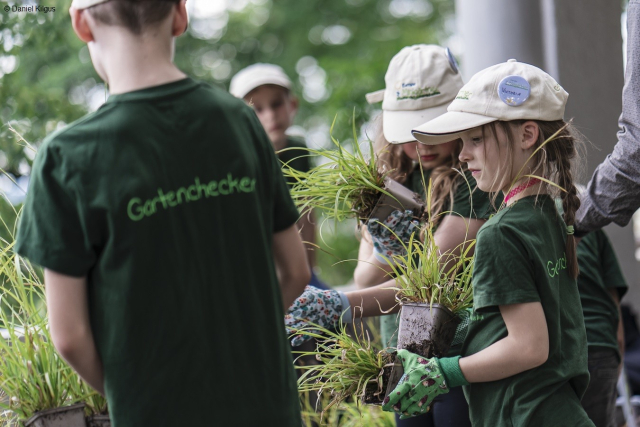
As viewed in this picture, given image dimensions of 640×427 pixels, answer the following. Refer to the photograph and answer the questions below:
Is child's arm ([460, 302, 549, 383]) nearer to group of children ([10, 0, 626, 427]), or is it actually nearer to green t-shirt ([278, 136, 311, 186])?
group of children ([10, 0, 626, 427])

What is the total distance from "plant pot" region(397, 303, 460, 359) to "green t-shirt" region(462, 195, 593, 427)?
90 mm

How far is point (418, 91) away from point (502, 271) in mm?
793

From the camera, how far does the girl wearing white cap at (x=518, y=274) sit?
4.87ft

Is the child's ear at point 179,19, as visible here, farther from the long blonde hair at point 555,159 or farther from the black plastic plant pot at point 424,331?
the black plastic plant pot at point 424,331

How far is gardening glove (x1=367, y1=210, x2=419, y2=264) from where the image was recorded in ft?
6.44

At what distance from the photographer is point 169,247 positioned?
1.12 meters

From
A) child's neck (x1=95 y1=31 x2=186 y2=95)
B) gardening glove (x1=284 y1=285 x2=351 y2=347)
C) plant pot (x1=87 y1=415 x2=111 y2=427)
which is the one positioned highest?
child's neck (x1=95 y1=31 x2=186 y2=95)

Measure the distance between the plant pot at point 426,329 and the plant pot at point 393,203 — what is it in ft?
1.01

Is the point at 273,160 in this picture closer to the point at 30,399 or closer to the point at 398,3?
the point at 30,399

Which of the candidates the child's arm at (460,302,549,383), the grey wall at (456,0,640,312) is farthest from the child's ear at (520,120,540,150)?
the grey wall at (456,0,640,312)

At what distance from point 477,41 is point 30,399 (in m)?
2.78

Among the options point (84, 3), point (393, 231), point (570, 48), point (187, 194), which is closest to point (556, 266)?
point (393, 231)

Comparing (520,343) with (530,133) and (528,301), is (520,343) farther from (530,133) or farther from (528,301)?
(530,133)

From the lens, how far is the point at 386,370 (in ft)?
5.53
